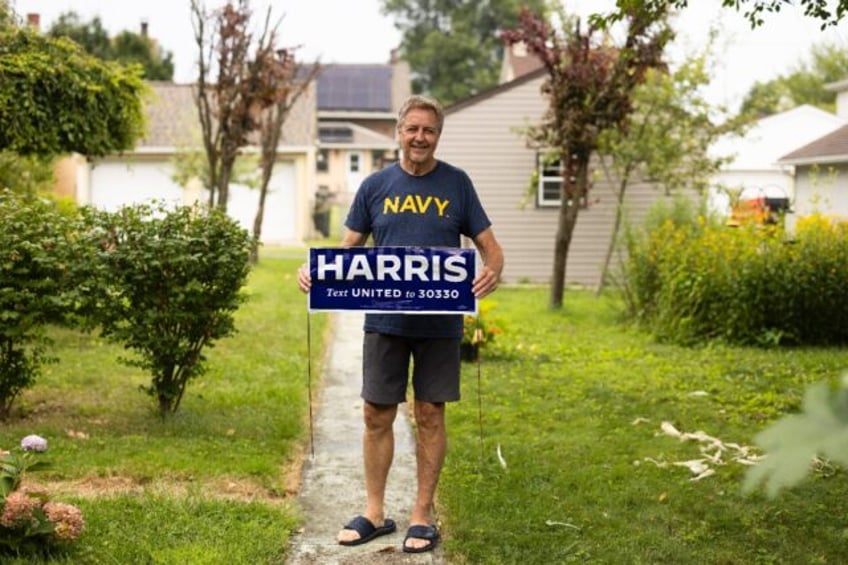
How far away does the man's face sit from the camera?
15.5 feet

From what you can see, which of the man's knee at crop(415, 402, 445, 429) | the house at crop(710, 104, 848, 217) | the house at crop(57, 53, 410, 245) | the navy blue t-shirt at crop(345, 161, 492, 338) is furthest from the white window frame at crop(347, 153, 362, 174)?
the man's knee at crop(415, 402, 445, 429)

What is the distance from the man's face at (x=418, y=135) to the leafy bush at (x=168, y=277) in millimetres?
2286

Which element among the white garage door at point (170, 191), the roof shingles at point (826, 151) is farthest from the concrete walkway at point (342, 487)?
the white garage door at point (170, 191)

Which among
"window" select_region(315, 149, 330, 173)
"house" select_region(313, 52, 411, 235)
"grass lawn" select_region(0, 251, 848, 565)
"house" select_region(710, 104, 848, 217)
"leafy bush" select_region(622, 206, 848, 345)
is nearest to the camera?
"grass lawn" select_region(0, 251, 848, 565)

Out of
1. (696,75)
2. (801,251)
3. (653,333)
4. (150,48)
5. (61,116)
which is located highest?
(150,48)

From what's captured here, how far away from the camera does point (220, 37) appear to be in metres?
18.4

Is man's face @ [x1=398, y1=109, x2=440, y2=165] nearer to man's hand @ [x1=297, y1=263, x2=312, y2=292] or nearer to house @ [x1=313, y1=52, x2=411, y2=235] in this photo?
man's hand @ [x1=297, y1=263, x2=312, y2=292]

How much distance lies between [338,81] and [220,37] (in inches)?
1426

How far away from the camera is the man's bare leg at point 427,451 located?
16.2ft

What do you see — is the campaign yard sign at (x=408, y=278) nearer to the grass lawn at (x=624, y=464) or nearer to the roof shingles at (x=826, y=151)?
the grass lawn at (x=624, y=464)

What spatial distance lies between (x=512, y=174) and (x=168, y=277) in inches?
609

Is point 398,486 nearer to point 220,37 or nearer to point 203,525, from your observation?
point 203,525

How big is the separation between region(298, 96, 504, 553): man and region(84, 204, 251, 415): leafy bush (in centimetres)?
197

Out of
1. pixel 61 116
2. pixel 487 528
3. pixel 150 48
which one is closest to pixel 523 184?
pixel 61 116
